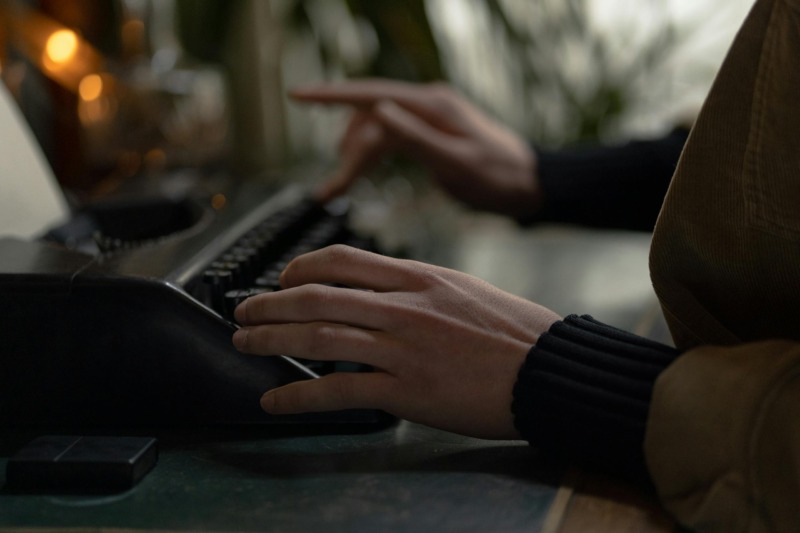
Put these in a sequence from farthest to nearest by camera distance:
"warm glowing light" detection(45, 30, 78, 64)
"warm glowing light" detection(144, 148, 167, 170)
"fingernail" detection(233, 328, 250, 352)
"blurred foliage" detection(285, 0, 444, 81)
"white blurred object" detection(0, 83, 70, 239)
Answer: "blurred foliage" detection(285, 0, 444, 81), "warm glowing light" detection(144, 148, 167, 170), "warm glowing light" detection(45, 30, 78, 64), "white blurred object" detection(0, 83, 70, 239), "fingernail" detection(233, 328, 250, 352)

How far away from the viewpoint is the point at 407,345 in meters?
0.64

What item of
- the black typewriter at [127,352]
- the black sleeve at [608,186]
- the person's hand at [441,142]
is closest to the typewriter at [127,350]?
the black typewriter at [127,352]

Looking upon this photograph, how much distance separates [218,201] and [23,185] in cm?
22

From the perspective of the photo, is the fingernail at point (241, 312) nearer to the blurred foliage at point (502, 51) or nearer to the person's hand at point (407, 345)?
the person's hand at point (407, 345)

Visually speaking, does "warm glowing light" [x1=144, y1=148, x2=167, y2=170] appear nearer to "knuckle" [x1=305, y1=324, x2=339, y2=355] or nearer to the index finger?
the index finger

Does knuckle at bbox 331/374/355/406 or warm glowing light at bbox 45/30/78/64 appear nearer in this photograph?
knuckle at bbox 331/374/355/406

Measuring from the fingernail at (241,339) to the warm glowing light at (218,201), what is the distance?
0.42 m

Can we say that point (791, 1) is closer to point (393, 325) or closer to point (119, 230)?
point (393, 325)

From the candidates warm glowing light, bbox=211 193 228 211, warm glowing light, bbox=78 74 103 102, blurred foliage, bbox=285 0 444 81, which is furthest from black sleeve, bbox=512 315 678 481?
blurred foliage, bbox=285 0 444 81

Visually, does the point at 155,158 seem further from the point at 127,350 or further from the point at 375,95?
the point at 127,350

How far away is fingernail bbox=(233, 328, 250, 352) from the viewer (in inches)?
25.9

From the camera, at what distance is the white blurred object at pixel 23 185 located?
103 centimetres

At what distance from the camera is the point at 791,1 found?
22.4 inches

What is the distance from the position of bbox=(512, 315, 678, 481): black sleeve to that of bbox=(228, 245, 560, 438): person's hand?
2cm
